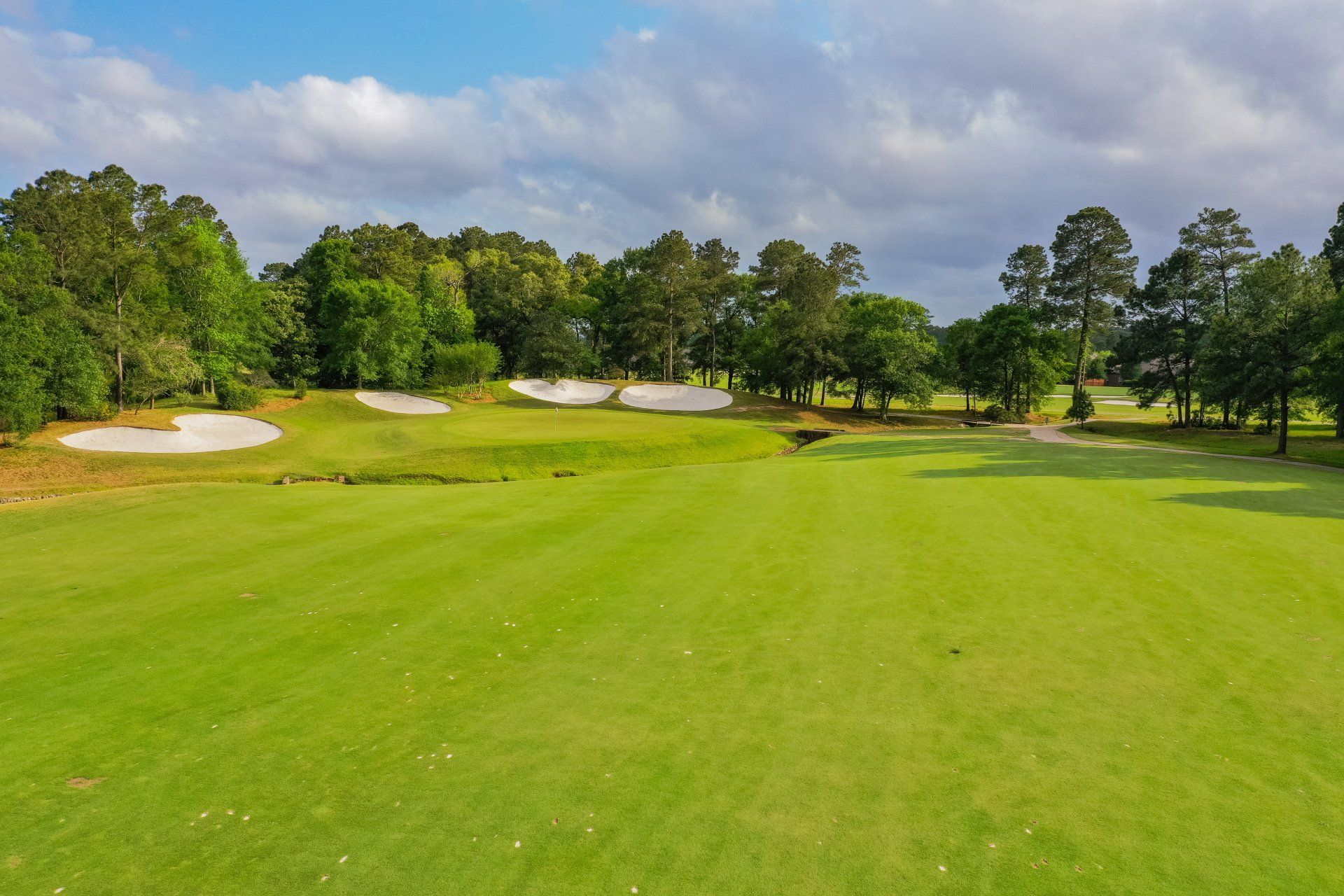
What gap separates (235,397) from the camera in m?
42.3

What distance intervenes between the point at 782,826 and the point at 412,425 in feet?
131

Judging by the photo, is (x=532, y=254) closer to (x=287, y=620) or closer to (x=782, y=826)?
(x=287, y=620)

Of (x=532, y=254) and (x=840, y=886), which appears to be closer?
(x=840, y=886)

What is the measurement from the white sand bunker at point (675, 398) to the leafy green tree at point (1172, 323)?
38845mm

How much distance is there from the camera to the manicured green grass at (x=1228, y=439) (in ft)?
111

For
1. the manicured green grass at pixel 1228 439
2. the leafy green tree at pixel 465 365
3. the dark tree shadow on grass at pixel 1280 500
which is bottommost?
the dark tree shadow on grass at pixel 1280 500

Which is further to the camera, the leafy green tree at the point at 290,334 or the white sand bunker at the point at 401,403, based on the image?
the leafy green tree at the point at 290,334

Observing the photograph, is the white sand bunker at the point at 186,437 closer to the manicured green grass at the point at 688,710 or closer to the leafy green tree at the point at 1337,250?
the manicured green grass at the point at 688,710

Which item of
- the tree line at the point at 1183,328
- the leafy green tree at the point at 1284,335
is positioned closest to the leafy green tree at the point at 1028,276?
the tree line at the point at 1183,328

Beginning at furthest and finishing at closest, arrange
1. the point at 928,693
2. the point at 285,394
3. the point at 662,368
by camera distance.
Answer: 1. the point at 662,368
2. the point at 285,394
3. the point at 928,693

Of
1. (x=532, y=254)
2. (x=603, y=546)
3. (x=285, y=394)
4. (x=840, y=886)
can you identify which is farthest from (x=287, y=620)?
(x=532, y=254)

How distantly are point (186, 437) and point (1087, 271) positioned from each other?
253ft

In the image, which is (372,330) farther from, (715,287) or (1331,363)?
(1331,363)

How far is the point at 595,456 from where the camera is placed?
3238 centimetres
